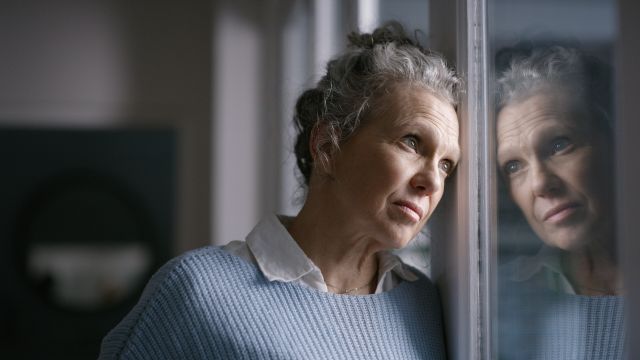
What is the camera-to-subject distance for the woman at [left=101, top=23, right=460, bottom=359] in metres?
1.09

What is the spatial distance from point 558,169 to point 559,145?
0.03 meters

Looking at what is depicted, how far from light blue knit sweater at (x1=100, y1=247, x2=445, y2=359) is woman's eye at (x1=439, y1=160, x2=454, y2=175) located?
253mm

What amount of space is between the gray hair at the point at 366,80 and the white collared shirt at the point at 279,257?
0.49ft

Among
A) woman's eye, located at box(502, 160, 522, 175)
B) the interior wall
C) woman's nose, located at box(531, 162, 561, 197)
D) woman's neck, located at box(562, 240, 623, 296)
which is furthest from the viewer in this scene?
the interior wall

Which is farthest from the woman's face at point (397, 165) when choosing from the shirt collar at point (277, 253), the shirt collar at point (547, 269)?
the shirt collar at point (547, 269)

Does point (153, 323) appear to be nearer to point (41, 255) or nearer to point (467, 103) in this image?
point (467, 103)

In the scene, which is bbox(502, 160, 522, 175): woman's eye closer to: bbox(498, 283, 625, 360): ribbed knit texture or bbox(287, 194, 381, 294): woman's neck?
bbox(498, 283, 625, 360): ribbed knit texture

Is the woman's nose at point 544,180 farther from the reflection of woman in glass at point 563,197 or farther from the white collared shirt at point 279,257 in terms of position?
the white collared shirt at point 279,257

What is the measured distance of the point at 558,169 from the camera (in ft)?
2.79

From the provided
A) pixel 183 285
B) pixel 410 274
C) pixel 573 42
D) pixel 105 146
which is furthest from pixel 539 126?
pixel 105 146

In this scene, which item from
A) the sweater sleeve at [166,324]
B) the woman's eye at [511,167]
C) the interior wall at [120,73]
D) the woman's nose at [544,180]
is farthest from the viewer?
the interior wall at [120,73]

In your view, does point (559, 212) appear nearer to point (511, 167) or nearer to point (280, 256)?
point (511, 167)

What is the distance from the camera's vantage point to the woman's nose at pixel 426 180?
1.12 meters

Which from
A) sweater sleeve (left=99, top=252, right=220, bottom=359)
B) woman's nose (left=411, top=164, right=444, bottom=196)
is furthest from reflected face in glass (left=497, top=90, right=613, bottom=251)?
sweater sleeve (left=99, top=252, right=220, bottom=359)
